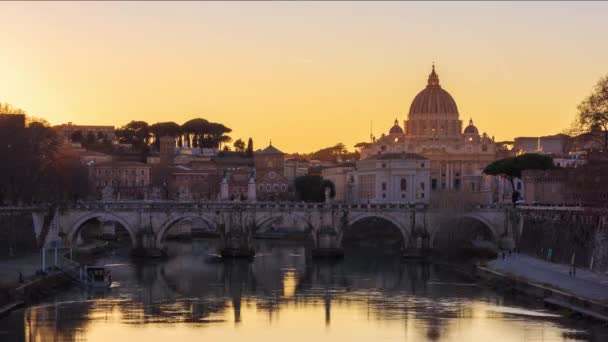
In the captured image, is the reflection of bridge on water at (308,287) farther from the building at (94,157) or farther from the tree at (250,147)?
the tree at (250,147)

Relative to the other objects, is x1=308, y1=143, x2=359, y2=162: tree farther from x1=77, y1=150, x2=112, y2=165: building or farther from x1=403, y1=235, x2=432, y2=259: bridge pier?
x1=403, y1=235, x2=432, y2=259: bridge pier

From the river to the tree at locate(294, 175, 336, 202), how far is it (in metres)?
40.9

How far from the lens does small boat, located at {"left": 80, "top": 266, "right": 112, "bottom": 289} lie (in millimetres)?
49062

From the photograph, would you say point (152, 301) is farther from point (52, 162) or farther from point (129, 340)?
point (52, 162)

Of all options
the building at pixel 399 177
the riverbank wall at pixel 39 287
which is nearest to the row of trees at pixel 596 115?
the riverbank wall at pixel 39 287

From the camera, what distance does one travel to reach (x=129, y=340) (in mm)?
38031

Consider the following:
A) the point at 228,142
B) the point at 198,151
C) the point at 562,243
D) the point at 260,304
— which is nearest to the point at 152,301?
the point at 260,304

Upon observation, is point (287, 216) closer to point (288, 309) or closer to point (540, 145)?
point (288, 309)

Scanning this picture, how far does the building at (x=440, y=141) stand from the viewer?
117562 millimetres

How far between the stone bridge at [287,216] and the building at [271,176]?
129 ft

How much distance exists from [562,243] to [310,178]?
52115 mm

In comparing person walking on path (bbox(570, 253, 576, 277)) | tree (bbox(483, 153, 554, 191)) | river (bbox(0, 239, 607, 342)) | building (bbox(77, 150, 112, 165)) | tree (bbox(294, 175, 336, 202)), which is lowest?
river (bbox(0, 239, 607, 342))

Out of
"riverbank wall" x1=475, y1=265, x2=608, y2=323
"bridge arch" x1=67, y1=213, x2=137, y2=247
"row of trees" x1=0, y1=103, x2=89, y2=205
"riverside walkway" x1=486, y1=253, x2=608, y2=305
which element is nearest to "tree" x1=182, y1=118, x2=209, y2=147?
"row of trees" x1=0, y1=103, x2=89, y2=205

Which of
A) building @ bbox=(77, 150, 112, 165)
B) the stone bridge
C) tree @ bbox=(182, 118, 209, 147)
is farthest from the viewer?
tree @ bbox=(182, 118, 209, 147)
